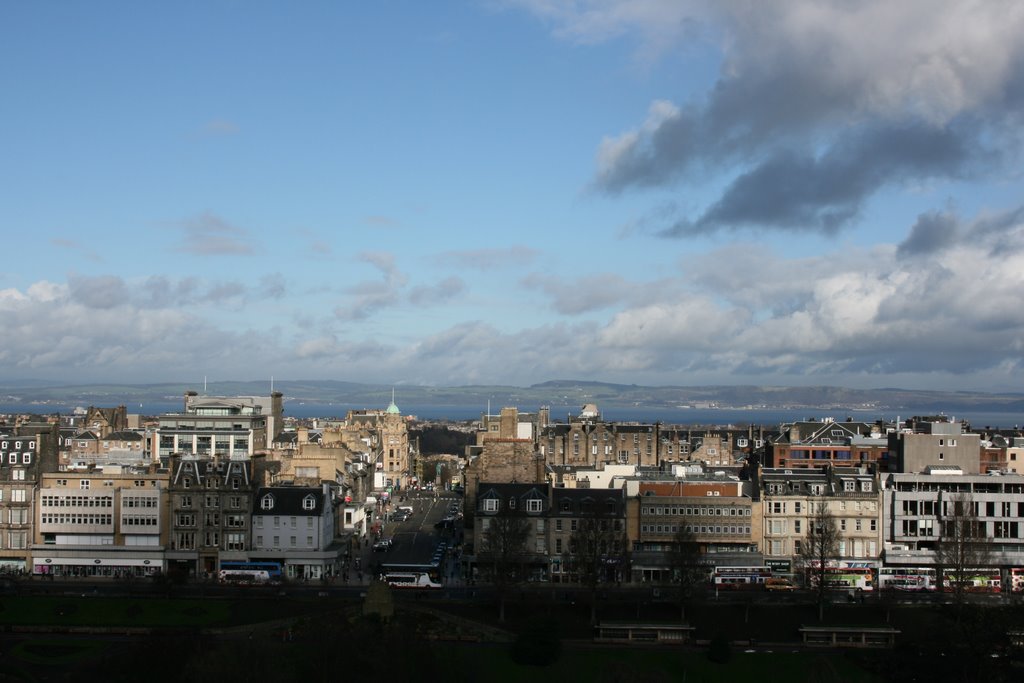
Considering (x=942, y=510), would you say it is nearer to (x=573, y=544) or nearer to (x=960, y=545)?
(x=960, y=545)

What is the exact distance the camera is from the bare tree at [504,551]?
83.3 m

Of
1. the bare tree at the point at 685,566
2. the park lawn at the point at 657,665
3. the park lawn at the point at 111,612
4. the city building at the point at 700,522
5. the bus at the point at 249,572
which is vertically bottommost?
the park lawn at the point at 657,665

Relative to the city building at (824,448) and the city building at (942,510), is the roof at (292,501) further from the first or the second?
the city building at (942,510)

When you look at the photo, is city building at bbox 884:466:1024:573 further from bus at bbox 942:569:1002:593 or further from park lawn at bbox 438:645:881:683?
park lawn at bbox 438:645:881:683

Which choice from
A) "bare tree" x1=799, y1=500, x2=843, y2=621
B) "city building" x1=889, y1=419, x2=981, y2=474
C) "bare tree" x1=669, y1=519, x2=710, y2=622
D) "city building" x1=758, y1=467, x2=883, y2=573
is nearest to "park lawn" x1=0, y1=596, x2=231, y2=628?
"bare tree" x1=669, y1=519, x2=710, y2=622

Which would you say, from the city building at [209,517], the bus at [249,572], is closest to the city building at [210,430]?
the city building at [209,517]

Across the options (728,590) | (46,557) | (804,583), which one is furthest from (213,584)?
(804,583)

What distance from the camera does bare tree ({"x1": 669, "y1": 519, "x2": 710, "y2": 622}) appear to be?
83.0 meters

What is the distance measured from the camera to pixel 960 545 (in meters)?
86.1

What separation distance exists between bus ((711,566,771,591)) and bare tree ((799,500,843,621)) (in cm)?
347

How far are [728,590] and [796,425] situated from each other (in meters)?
39.0

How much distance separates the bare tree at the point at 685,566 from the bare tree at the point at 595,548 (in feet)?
14.5

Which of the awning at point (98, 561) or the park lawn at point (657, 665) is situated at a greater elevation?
the awning at point (98, 561)

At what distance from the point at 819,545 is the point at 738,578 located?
6.68 metres
